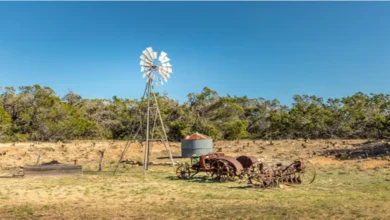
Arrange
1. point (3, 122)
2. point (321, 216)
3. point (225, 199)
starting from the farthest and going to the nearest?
point (3, 122)
point (225, 199)
point (321, 216)

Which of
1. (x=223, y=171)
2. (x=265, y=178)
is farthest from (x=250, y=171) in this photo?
(x=265, y=178)

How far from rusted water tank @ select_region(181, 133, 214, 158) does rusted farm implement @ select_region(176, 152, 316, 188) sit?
8.20 meters

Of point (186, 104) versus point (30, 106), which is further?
point (186, 104)

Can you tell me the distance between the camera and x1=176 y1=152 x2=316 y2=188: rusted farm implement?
1419 centimetres

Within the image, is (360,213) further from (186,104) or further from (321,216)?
(186,104)

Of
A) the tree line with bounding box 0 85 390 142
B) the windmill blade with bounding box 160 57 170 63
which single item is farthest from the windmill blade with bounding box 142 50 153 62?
the tree line with bounding box 0 85 390 142

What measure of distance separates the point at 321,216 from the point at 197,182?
746 centimetres

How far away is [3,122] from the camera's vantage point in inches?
1441

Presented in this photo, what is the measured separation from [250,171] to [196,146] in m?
11.0

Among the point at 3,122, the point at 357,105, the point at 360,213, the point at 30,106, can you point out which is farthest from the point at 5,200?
the point at 357,105

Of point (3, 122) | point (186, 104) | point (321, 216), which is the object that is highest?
point (186, 104)

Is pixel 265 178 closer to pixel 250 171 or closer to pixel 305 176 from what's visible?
pixel 250 171

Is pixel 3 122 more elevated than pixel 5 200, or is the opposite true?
pixel 3 122

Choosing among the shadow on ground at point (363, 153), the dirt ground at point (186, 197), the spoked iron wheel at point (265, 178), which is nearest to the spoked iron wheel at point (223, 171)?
the dirt ground at point (186, 197)
